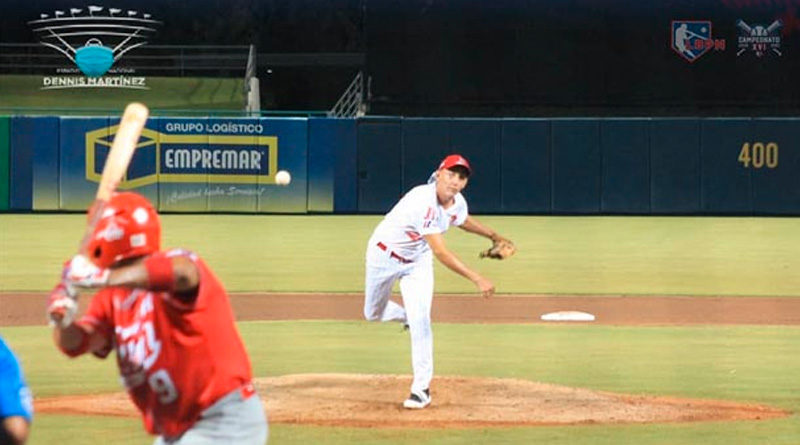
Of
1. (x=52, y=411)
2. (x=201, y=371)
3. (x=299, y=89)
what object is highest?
(x=299, y=89)

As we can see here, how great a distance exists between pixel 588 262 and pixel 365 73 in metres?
15.7

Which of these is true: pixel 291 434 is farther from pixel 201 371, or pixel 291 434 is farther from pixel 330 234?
pixel 330 234

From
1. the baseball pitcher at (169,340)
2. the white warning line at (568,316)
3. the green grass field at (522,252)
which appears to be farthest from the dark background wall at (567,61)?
the baseball pitcher at (169,340)

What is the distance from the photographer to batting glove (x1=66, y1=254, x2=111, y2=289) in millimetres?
4410

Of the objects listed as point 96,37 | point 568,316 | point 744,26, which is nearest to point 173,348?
point 568,316

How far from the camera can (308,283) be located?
1984 centimetres

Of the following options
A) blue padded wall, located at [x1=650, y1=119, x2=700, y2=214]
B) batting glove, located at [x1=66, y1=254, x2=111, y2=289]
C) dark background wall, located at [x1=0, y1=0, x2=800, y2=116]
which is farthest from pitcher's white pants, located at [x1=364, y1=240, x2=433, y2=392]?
dark background wall, located at [x1=0, y1=0, x2=800, y2=116]

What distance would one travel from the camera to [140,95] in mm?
38469

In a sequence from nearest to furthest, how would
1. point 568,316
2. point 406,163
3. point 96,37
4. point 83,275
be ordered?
point 83,275
point 568,316
point 406,163
point 96,37

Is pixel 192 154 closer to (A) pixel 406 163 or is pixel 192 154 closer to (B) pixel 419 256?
(A) pixel 406 163

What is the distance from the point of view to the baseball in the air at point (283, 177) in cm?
3070

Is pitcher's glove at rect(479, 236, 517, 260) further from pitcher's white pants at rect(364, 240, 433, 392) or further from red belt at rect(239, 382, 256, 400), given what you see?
red belt at rect(239, 382, 256, 400)

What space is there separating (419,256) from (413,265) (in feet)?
0.26

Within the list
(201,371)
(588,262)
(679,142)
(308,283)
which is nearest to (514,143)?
(679,142)
